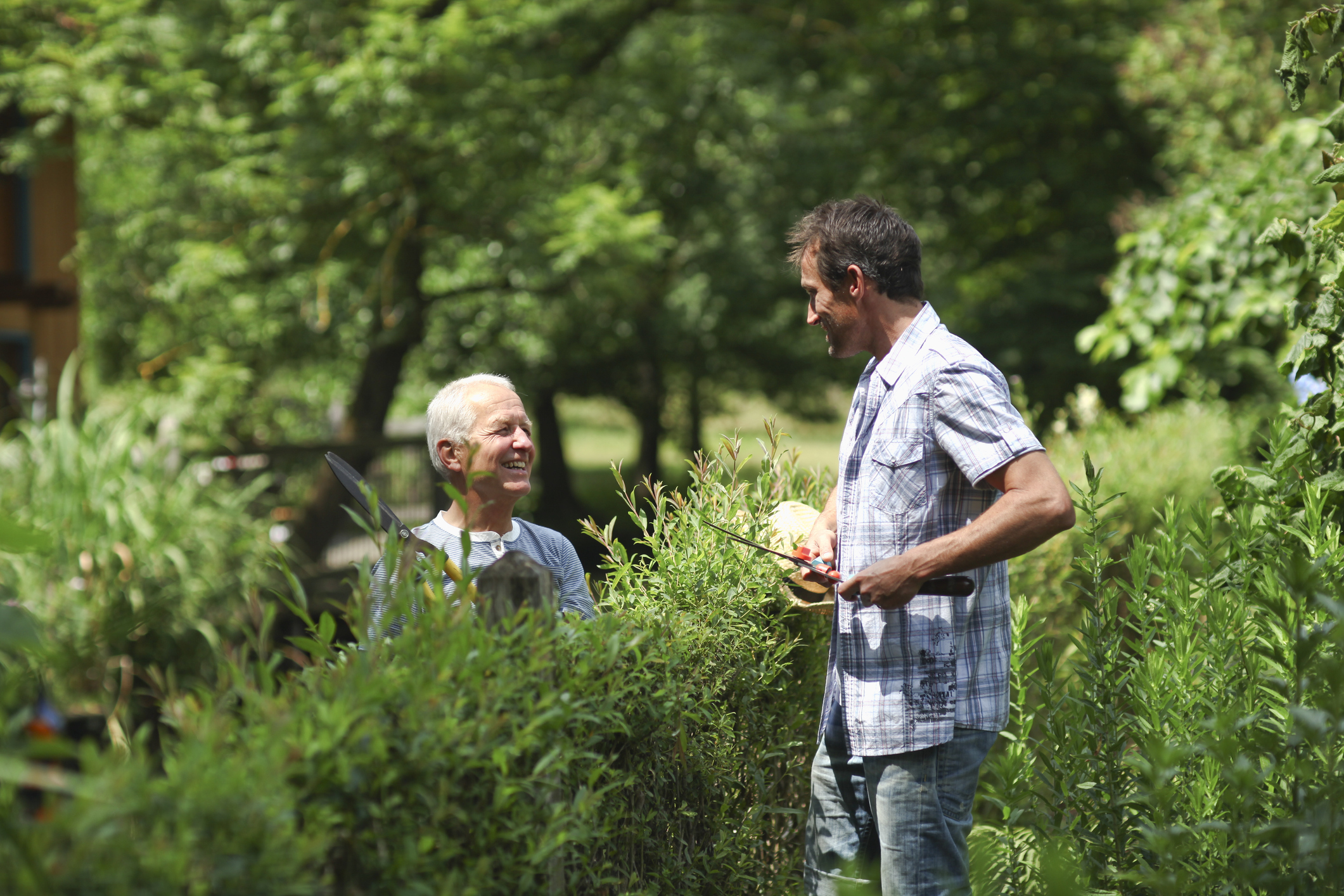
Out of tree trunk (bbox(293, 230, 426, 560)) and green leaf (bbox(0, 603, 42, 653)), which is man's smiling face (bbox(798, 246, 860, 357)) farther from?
tree trunk (bbox(293, 230, 426, 560))

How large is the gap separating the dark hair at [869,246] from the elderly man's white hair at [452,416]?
3.01 ft

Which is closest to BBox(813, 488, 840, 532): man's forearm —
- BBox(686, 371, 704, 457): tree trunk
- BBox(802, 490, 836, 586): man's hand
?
BBox(802, 490, 836, 586): man's hand

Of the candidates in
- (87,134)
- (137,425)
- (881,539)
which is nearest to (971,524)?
(881,539)

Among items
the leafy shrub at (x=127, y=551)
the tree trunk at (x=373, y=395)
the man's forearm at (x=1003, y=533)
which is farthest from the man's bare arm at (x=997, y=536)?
the tree trunk at (x=373, y=395)

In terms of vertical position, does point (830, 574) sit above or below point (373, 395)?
below

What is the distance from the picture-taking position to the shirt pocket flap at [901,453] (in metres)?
2.52

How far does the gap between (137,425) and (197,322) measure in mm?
6745

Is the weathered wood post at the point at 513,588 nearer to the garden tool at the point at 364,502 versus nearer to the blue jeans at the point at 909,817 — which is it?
the garden tool at the point at 364,502

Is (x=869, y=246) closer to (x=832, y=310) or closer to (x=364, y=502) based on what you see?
(x=832, y=310)

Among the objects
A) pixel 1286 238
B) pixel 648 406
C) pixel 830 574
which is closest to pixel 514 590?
pixel 830 574

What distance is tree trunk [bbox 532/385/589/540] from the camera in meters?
19.8

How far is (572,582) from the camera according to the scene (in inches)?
113

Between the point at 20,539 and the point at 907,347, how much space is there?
1.92 meters

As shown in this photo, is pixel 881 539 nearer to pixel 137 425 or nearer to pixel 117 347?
pixel 137 425
